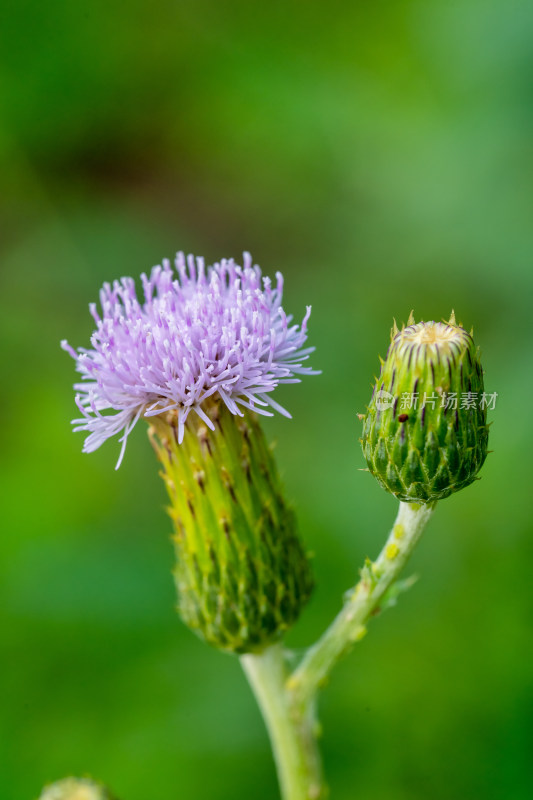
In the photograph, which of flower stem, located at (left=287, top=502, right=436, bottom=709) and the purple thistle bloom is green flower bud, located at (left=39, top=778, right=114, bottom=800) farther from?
the purple thistle bloom

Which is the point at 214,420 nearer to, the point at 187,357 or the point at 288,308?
the point at 187,357

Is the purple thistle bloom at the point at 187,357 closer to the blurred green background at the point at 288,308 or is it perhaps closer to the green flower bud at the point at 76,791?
the green flower bud at the point at 76,791

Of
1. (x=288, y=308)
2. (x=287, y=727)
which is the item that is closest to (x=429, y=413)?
(x=287, y=727)

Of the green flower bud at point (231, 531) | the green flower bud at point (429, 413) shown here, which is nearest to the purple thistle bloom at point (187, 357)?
the green flower bud at point (231, 531)

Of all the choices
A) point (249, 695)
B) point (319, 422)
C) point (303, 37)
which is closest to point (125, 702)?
point (249, 695)

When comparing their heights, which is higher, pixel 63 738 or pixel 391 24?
pixel 391 24

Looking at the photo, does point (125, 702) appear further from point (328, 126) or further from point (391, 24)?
point (391, 24)
